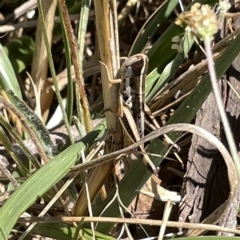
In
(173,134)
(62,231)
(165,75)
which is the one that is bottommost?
(62,231)

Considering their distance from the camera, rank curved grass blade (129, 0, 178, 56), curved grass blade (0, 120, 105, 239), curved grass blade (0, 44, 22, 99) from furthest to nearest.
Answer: curved grass blade (0, 44, 22, 99)
curved grass blade (129, 0, 178, 56)
curved grass blade (0, 120, 105, 239)

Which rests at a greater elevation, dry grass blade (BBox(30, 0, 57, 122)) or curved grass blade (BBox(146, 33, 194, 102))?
dry grass blade (BBox(30, 0, 57, 122))

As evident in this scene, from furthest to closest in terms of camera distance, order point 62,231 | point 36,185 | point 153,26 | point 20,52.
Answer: point 20,52, point 153,26, point 62,231, point 36,185

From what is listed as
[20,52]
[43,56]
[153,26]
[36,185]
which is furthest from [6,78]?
[36,185]

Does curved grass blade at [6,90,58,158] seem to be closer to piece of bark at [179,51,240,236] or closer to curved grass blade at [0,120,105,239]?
curved grass blade at [0,120,105,239]

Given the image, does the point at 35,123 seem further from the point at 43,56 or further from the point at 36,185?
the point at 43,56

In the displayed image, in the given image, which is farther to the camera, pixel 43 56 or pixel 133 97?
pixel 43 56

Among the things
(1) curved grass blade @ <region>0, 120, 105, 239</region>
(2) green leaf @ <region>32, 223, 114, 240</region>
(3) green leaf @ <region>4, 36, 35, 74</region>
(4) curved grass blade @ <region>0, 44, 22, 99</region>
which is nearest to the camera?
(1) curved grass blade @ <region>0, 120, 105, 239</region>

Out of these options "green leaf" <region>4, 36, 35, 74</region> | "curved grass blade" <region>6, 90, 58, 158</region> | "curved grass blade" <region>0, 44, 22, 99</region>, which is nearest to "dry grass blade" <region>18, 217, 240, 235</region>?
"curved grass blade" <region>6, 90, 58, 158</region>

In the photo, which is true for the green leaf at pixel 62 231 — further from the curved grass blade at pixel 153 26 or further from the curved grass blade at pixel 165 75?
the curved grass blade at pixel 153 26

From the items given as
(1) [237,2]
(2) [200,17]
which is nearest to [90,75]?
(1) [237,2]

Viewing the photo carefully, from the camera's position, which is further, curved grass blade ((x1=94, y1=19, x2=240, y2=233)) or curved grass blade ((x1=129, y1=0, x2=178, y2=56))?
curved grass blade ((x1=129, y1=0, x2=178, y2=56))
